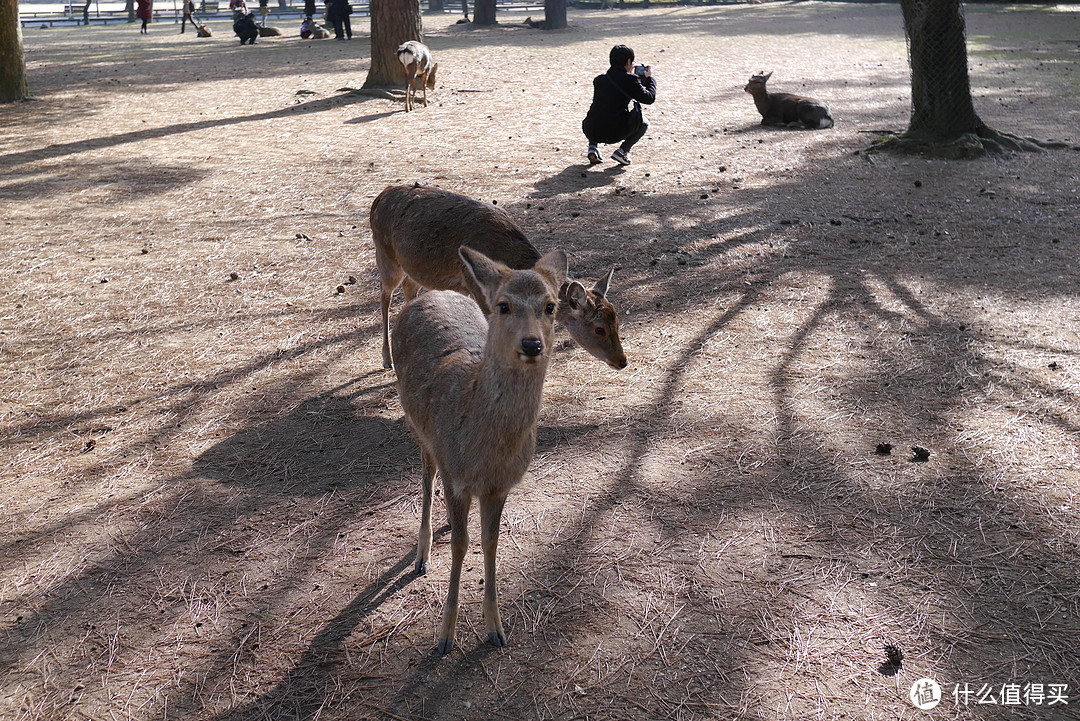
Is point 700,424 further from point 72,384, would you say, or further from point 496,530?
point 72,384

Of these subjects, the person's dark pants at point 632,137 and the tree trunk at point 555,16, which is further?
the tree trunk at point 555,16

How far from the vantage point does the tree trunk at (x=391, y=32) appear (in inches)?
626

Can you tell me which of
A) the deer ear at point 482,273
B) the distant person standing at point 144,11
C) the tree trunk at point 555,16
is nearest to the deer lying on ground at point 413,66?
the deer ear at point 482,273

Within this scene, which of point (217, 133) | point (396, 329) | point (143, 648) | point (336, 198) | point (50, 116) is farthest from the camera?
point (50, 116)

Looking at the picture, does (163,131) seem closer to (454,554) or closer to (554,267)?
(554,267)

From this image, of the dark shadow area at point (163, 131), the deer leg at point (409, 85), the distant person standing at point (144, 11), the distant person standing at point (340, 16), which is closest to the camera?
the dark shadow area at point (163, 131)

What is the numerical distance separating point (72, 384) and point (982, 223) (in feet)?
28.2

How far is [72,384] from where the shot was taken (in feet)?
18.7

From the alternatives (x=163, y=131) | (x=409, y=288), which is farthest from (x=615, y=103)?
(x=163, y=131)

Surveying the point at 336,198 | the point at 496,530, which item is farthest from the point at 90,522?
the point at 336,198

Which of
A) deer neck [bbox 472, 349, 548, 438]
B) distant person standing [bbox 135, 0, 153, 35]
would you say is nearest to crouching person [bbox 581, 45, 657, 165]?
deer neck [bbox 472, 349, 548, 438]

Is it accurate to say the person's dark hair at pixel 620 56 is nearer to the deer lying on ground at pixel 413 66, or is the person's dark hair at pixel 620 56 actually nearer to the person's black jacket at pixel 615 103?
the person's black jacket at pixel 615 103

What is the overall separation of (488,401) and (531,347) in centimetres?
36

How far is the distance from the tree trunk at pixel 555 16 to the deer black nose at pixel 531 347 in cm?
3045
